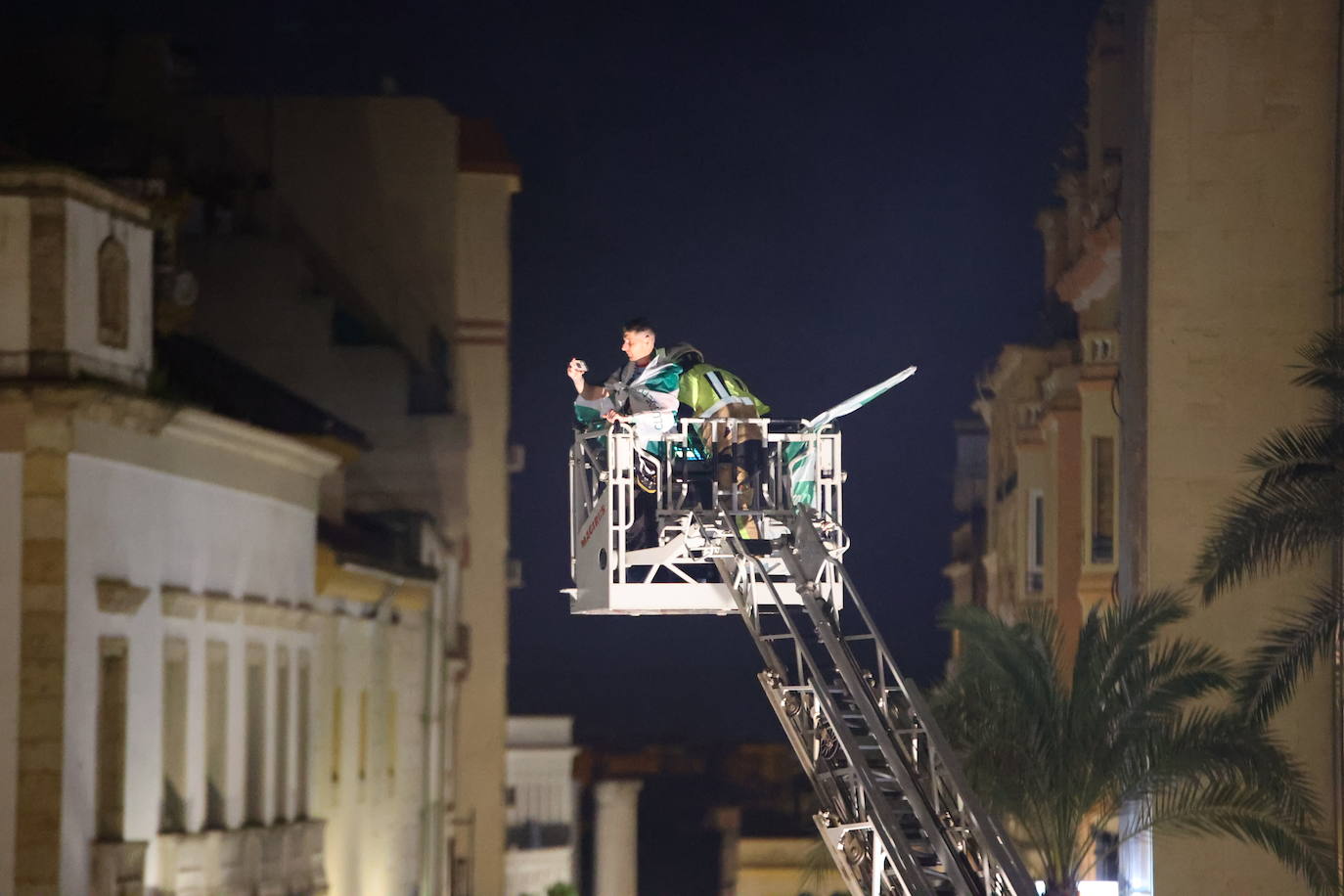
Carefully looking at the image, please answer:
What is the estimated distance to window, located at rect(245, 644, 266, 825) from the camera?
37.6 meters

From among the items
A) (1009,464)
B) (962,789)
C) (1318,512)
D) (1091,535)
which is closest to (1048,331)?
(1009,464)

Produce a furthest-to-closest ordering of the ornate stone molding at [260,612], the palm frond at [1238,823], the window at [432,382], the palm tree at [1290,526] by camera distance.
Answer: the window at [432,382]
the ornate stone molding at [260,612]
the palm frond at [1238,823]
the palm tree at [1290,526]

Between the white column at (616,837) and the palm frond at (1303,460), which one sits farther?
the white column at (616,837)

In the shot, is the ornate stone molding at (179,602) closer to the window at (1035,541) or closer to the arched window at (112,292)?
the arched window at (112,292)

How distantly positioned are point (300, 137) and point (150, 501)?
20327mm

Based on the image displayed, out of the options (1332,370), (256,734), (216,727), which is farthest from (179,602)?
(1332,370)

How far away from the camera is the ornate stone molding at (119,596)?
30.7m

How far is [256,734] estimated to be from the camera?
125ft

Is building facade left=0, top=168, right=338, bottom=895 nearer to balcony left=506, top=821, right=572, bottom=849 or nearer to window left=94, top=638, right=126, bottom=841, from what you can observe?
window left=94, top=638, right=126, bottom=841

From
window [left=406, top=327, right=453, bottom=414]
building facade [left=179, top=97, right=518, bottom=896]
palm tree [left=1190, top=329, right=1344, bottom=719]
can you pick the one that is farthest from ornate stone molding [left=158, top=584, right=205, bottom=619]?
window [left=406, top=327, right=453, bottom=414]

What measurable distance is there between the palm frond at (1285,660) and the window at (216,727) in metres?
14.7

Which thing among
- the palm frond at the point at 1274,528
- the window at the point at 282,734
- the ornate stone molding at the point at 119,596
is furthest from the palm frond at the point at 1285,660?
the window at the point at 282,734

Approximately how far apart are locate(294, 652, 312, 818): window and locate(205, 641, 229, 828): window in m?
3.52

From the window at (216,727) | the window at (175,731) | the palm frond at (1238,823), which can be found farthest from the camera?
the window at (216,727)
